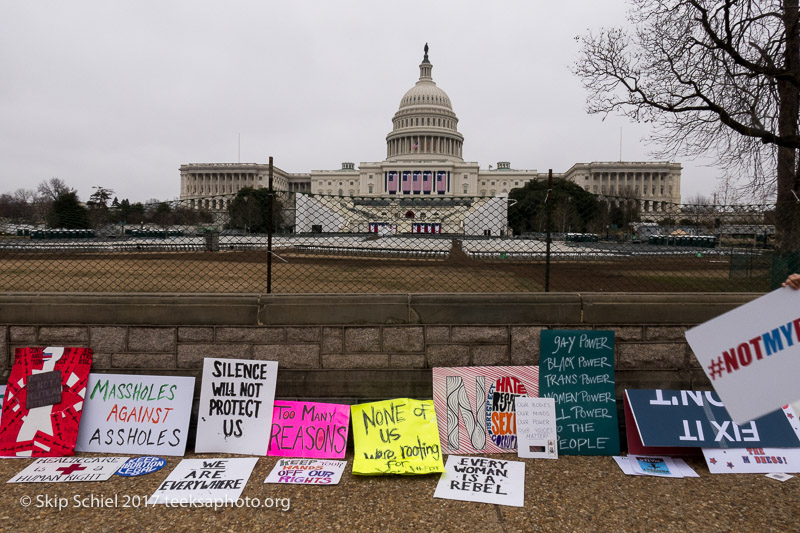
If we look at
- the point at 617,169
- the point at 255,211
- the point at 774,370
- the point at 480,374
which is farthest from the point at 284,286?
the point at 617,169

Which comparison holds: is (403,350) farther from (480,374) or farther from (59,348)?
(59,348)

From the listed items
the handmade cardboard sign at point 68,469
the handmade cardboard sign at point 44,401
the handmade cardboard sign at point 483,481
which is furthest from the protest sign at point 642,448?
the handmade cardboard sign at point 44,401

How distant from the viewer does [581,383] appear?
4.70 m

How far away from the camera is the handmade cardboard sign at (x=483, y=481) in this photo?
11.8 ft

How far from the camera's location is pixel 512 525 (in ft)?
10.6

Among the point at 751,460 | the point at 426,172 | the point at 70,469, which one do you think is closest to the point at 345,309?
the point at 70,469

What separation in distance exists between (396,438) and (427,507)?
2.98ft

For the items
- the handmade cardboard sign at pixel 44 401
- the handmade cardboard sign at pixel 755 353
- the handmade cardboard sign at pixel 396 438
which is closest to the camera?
the handmade cardboard sign at pixel 755 353

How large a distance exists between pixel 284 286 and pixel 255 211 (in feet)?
9.86

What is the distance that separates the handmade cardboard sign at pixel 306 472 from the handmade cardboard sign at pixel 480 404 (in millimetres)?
1024

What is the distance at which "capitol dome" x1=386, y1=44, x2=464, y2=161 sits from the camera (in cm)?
10356

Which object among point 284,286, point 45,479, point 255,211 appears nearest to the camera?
point 45,479

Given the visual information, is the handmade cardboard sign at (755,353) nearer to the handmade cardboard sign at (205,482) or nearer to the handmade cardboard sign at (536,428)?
the handmade cardboard sign at (536,428)

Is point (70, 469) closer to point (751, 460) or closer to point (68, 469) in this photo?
point (68, 469)
